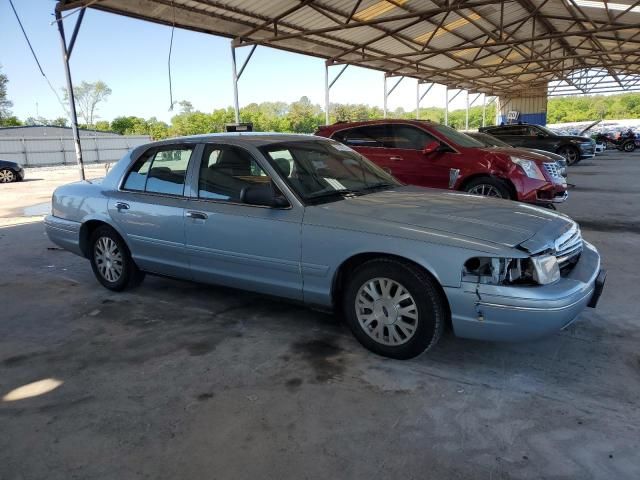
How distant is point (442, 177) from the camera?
24.3ft

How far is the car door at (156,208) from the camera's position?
4.12m

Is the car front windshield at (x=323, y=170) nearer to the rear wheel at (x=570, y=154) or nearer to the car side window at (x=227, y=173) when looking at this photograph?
the car side window at (x=227, y=173)

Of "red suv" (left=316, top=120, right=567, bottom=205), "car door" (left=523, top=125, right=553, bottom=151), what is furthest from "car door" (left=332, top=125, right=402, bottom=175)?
"car door" (left=523, top=125, right=553, bottom=151)

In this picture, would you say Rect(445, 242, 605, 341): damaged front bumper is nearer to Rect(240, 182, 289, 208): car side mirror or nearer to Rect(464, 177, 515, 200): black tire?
Rect(240, 182, 289, 208): car side mirror

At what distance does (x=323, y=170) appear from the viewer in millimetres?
3957

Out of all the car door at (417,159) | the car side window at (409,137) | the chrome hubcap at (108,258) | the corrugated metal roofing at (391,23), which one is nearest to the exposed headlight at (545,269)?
the chrome hubcap at (108,258)

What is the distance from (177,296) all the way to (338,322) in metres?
1.72

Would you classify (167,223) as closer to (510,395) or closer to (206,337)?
(206,337)

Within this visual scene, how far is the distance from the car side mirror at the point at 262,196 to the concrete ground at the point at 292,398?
40.1 inches

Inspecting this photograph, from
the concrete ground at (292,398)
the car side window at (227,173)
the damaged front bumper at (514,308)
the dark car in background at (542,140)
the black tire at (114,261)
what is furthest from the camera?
the dark car in background at (542,140)

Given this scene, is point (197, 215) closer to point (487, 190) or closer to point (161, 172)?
point (161, 172)

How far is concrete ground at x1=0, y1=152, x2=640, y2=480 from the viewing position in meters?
2.28

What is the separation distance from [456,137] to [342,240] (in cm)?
531

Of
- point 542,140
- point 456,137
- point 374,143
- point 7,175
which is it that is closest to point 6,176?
point 7,175
